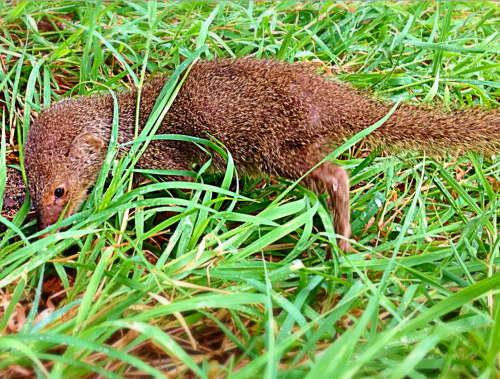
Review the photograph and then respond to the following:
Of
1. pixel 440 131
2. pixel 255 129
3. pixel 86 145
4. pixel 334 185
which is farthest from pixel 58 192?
pixel 440 131

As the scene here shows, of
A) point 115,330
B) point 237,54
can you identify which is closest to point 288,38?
point 237,54

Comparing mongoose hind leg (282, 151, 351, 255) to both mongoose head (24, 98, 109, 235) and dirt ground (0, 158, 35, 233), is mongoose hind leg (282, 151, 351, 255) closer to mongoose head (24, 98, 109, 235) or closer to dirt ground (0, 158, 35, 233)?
mongoose head (24, 98, 109, 235)

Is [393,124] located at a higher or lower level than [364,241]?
higher

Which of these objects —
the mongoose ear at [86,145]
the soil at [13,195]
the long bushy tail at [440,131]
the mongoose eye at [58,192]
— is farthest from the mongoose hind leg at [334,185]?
the soil at [13,195]

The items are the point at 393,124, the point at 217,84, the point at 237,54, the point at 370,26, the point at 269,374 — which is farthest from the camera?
the point at 370,26

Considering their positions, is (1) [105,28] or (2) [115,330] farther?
(1) [105,28]

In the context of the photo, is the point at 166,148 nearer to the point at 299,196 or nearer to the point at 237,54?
the point at 299,196

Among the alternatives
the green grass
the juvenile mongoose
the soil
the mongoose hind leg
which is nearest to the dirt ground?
the soil
